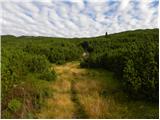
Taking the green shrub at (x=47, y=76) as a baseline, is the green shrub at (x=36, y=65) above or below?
above

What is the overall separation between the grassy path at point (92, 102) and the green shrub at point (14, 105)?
0.61 meters

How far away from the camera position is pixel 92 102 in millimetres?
8859

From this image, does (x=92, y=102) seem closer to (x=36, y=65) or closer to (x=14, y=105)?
(x=14, y=105)

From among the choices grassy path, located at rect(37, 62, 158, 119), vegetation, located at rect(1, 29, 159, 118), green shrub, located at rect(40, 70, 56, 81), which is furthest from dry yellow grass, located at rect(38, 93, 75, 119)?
green shrub, located at rect(40, 70, 56, 81)

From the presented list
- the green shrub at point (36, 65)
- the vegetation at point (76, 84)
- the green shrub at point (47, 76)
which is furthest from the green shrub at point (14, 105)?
the green shrub at point (36, 65)

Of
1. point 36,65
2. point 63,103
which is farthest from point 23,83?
point 36,65

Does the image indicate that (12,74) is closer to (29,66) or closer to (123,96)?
(29,66)

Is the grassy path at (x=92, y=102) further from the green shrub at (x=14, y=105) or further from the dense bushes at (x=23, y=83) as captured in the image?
the green shrub at (x=14, y=105)

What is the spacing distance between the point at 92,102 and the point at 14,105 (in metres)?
2.23

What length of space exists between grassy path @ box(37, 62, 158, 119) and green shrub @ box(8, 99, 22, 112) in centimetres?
61

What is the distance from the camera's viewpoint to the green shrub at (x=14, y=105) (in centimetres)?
832

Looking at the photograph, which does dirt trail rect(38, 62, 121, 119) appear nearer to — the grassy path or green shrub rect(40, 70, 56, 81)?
the grassy path

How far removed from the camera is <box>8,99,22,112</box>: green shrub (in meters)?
8.32

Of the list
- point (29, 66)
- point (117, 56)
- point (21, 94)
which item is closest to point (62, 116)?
point (21, 94)
